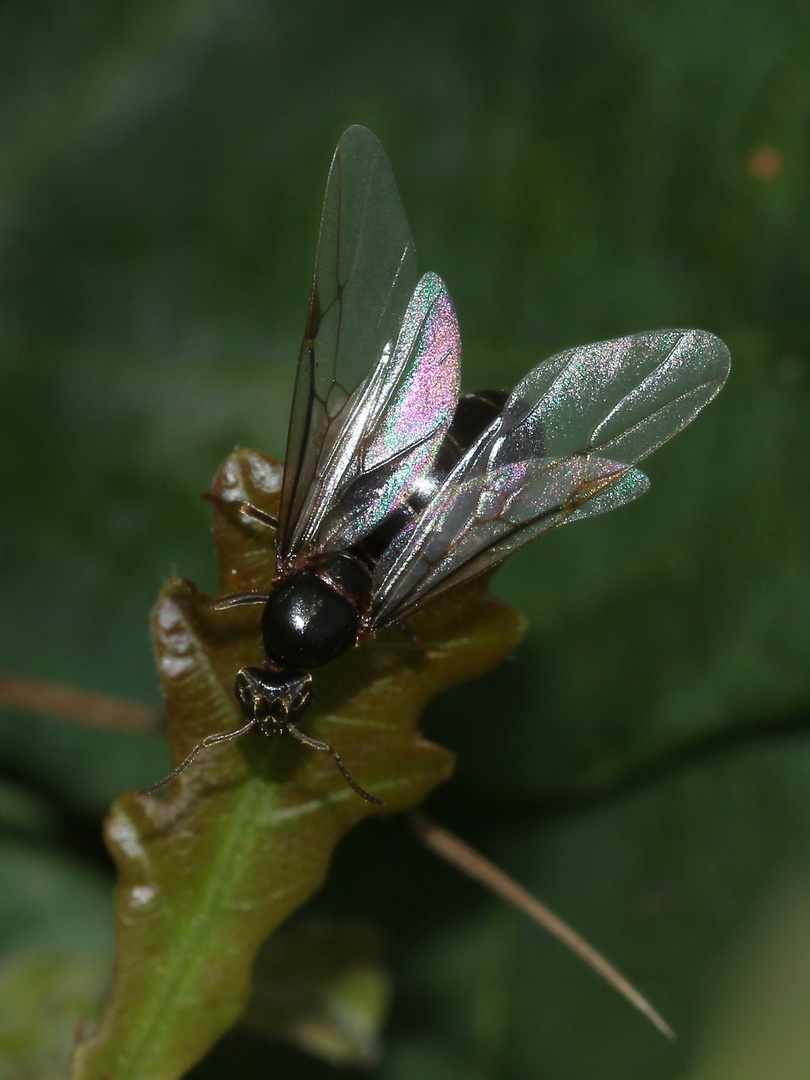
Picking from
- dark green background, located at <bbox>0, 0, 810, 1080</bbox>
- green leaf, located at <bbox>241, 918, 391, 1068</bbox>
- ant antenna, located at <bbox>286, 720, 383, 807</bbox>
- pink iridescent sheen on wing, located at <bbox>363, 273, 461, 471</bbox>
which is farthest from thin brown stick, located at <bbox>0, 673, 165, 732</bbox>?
pink iridescent sheen on wing, located at <bbox>363, 273, 461, 471</bbox>

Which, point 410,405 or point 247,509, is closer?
point 247,509

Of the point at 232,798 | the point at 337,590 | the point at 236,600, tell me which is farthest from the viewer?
the point at 337,590

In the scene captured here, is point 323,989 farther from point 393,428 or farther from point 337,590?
point 393,428

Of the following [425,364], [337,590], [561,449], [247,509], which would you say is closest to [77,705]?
[337,590]

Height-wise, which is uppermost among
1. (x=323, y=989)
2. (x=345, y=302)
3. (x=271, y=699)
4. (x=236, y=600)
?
(x=345, y=302)

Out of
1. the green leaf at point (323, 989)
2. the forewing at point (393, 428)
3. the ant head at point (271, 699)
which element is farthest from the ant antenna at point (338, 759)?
the green leaf at point (323, 989)

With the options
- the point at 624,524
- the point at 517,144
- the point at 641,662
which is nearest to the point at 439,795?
the point at 641,662

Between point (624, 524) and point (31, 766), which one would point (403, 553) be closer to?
point (624, 524)
